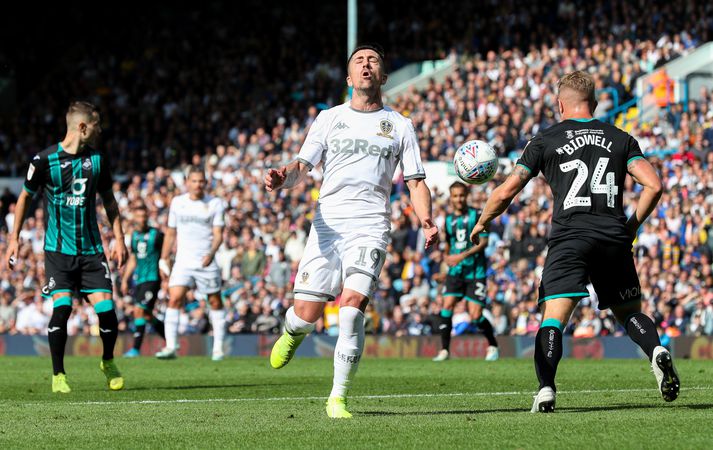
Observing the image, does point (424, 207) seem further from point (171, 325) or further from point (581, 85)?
point (171, 325)

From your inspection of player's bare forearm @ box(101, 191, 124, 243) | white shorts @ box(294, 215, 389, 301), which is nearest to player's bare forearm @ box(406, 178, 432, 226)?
white shorts @ box(294, 215, 389, 301)

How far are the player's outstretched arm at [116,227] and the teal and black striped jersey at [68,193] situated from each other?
0.56ft

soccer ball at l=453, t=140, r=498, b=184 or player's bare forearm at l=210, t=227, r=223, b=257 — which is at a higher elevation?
soccer ball at l=453, t=140, r=498, b=184

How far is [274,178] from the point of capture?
8.48m

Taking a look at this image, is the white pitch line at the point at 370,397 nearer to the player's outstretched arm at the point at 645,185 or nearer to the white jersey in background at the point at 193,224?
the player's outstretched arm at the point at 645,185

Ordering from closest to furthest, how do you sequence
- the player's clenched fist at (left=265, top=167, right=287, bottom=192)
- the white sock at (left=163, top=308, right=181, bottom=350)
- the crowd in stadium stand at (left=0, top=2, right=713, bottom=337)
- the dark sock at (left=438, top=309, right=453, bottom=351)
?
the player's clenched fist at (left=265, top=167, right=287, bottom=192), the dark sock at (left=438, top=309, right=453, bottom=351), the white sock at (left=163, top=308, right=181, bottom=350), the crowd in stadium stand at (left=0, top=2, right=713, bottom=337)

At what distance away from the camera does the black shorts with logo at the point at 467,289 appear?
57.2 ft

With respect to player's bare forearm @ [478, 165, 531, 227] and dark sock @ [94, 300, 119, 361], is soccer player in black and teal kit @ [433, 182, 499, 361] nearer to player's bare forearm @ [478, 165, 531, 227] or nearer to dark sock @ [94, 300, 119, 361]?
dark sock @ [94, 300, 119, 361]

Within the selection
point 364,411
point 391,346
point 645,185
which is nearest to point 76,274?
point 364,411

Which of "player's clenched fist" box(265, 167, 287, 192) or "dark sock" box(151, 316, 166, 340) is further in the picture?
"dark sock" box(151, 316, 166, 340)

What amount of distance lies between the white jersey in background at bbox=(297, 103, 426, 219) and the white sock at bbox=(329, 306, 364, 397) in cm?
70

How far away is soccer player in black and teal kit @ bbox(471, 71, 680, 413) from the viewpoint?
8555 millimetres

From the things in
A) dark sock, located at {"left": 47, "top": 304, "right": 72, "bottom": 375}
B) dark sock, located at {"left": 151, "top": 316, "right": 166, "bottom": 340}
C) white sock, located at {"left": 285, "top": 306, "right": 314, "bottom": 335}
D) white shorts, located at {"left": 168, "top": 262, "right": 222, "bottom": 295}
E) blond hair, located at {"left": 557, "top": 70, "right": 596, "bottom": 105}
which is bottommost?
dark sock, located at {"left": 151, "top": 316, "right": 166, "bottom": 340}

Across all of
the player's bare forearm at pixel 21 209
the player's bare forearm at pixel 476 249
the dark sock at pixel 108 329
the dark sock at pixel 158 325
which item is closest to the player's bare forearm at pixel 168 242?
the dark sock at pixel 158 325
